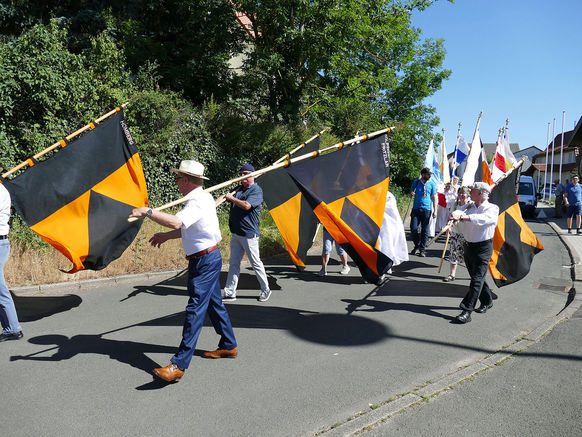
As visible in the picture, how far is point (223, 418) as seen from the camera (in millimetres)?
3572

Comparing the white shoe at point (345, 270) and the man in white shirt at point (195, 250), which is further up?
the man in white shirt at point (195, 250)

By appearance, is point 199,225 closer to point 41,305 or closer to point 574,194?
point 41,305

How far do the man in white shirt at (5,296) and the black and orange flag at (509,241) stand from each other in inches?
239

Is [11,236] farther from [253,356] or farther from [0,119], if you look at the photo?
[253,356]

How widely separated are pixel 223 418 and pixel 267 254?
7164 millimetres

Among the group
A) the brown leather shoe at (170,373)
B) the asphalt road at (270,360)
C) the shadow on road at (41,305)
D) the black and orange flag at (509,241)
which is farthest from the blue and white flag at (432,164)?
the brown leather shoe at (170,373)

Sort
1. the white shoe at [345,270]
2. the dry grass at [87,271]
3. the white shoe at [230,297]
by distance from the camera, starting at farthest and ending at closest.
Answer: the white shoe at [345,270], the dry grass at [87,271], the white shoe at [230,297]

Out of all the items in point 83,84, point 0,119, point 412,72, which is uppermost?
point 412,72

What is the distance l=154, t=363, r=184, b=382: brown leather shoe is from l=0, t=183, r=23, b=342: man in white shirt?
2168 mm

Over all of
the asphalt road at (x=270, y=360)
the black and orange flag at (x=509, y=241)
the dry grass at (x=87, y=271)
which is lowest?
the asphalt road at (x=270, y=360)

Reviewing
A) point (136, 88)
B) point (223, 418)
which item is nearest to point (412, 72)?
point (136, 88)

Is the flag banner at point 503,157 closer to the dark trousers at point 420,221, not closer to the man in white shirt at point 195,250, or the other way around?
the dark trousers at point 420,221

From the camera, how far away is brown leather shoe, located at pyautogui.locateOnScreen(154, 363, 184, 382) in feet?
13.4

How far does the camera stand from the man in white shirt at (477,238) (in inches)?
234
